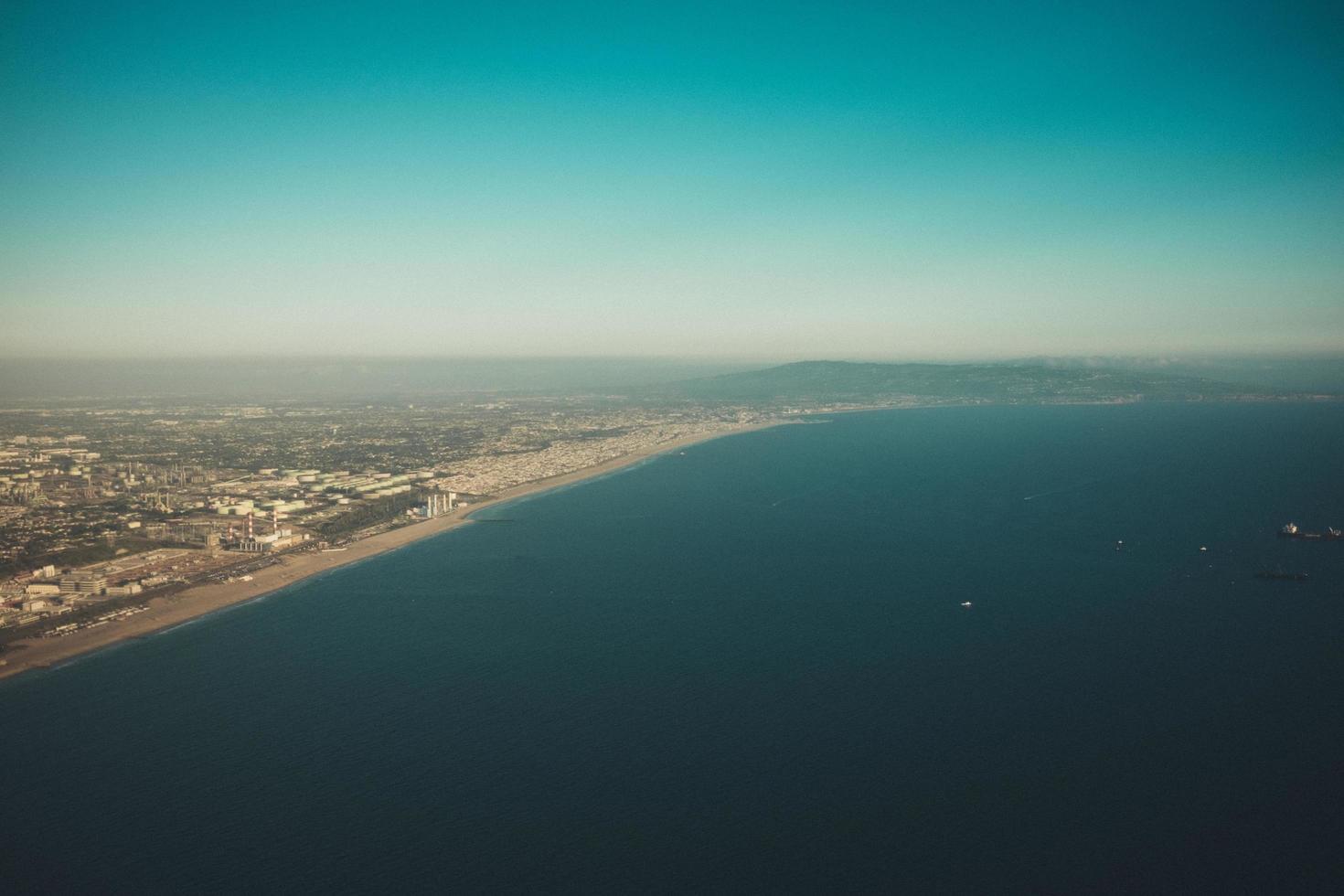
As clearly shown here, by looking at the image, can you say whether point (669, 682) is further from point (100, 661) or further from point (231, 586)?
point (231, 586)

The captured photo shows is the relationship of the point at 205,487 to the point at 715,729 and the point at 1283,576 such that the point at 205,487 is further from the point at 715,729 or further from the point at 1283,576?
the point at 1283,576

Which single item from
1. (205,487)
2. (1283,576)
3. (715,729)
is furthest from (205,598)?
(1283,576)

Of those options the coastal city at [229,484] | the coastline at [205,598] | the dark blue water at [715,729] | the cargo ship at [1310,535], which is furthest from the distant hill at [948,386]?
the dark blue water at [715,729]

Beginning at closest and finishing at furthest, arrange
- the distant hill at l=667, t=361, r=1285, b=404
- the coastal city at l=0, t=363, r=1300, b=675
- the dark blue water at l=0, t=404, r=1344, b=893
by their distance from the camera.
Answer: the dark blue water at l=0, t=404, r=1344, b=893 → the coastal city at l=0, t=363, r=1300, b=675 → the distant hill at l=667, t=361, r=1285, b=404

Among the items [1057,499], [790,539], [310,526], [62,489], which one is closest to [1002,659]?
[790,539]

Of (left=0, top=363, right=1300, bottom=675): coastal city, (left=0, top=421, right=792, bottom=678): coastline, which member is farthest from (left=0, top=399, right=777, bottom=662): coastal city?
(left=0, top=421, right=792, bottom=678): coastline

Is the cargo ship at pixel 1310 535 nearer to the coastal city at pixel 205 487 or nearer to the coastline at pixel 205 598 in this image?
the coastline at pixel 205 598

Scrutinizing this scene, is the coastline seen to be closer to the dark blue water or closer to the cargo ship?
the dark blue water
